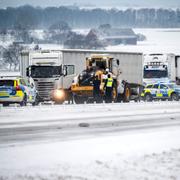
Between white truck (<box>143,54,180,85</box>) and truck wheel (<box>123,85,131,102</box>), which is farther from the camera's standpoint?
white truck (<box>143,54,180,85</box>)

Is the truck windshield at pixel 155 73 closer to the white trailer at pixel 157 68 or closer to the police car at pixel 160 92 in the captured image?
the white trailer at pixel 157 68

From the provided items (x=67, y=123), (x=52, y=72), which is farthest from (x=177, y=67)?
(x=67, y=123)

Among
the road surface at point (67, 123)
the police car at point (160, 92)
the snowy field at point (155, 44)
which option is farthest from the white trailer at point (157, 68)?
the snowy field at point (155, 44)

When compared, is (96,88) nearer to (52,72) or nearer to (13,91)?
(52,72)

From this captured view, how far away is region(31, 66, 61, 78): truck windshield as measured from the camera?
31.7m

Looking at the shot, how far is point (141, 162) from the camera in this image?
35.0ft

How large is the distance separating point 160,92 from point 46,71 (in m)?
9.50

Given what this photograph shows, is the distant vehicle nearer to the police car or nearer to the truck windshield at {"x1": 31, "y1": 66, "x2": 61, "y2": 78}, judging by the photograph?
the truck windshield at {"x1": 31, "y1": 66, "x2": 61, "y2": 78}

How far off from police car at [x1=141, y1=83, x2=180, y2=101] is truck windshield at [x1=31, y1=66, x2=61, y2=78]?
8362 millimetres

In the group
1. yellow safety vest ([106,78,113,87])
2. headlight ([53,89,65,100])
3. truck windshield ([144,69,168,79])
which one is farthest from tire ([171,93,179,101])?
headlight ([53,89,65,100])

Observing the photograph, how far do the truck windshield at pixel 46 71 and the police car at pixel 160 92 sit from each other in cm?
836

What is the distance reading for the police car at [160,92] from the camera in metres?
37.6

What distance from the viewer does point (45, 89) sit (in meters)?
32.2

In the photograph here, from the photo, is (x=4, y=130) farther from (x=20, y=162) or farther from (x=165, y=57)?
(x=165, y=57)
